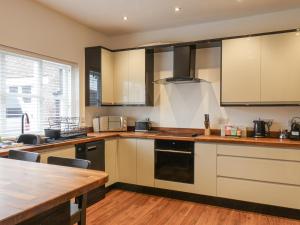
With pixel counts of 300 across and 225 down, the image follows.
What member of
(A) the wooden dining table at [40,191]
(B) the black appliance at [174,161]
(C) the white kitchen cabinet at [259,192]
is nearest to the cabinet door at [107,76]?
(B) the black appliance at [174,161]

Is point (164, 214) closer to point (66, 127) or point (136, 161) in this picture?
point (136, 161)

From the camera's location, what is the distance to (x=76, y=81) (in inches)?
146

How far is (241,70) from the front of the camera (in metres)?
3.11

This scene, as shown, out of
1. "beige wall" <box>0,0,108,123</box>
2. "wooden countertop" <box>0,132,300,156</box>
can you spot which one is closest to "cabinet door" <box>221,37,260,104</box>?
"wooden countertop" <box>0,132,300,156</box>

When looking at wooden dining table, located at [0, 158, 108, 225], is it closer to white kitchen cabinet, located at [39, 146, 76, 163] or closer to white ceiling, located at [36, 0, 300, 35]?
white kitchen cabinet, located at [39, 146, 76, 163]

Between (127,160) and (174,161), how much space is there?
0.75m

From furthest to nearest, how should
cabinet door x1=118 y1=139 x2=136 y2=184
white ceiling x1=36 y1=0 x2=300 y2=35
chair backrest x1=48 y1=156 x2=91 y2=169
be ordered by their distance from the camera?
cabinet door x1=118 y1=139 x2=136 y2=184, white ceiling x1=36 y1=0 x2=300 y2=35, chair backrest x1=48 y1=156 x2=91 y2=169

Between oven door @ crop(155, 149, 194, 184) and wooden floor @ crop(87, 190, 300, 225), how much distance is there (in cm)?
31

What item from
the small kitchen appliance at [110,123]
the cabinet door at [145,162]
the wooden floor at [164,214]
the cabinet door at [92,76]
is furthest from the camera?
the small kitchen appliance at [110,123]

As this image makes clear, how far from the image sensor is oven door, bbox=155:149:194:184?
318cm

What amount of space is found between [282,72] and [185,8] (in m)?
1.47

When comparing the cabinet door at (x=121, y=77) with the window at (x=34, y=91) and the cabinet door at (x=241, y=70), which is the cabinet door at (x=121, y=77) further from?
the cabinet door at (x=241, y=70)

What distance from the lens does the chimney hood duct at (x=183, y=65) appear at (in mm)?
3434

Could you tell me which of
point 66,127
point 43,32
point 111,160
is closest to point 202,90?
point 111,160
